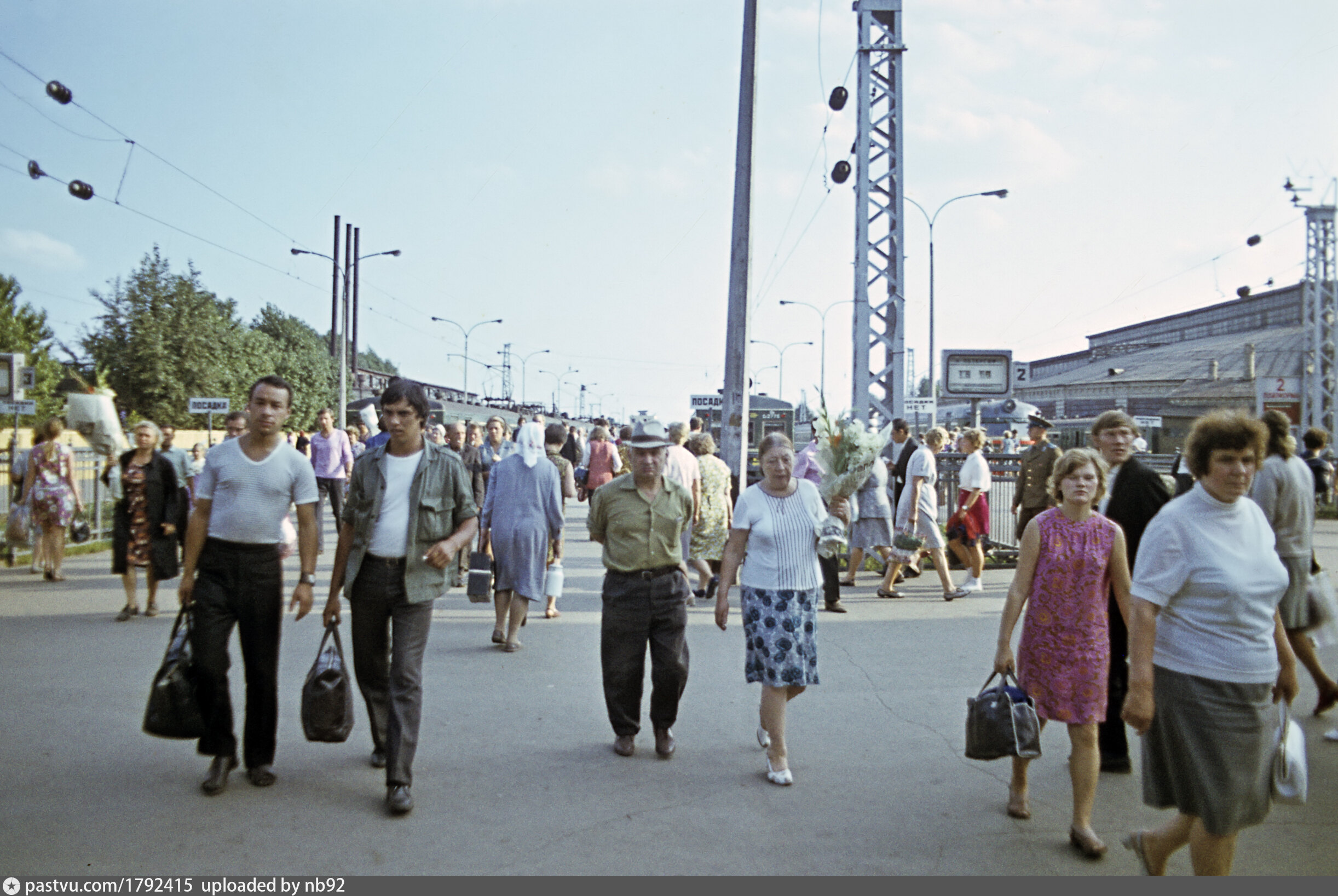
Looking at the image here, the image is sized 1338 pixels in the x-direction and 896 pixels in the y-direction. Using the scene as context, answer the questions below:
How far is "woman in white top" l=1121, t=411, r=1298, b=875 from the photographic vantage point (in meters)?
3.09

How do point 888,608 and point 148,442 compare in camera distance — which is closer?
point 148,442

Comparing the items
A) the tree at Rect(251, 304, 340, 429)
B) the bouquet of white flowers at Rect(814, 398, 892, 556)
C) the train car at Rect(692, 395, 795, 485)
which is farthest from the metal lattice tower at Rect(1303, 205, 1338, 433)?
the tree at Rect(251, 304, 340, 429)

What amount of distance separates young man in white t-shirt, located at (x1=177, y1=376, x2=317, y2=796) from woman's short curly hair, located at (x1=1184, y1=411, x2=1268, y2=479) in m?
3.63

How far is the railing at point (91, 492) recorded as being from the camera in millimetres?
15039

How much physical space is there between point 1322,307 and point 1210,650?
2724 centimetres

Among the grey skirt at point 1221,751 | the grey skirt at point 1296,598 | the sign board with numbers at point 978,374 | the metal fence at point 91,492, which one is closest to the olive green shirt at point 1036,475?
the grey skirt at point 1296,598

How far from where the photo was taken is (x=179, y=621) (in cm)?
440

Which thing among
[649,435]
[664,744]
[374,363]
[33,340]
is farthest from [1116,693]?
[374,363]

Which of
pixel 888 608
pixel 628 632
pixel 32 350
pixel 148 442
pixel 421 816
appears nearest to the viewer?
pixel 421 816

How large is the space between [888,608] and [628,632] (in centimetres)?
505
